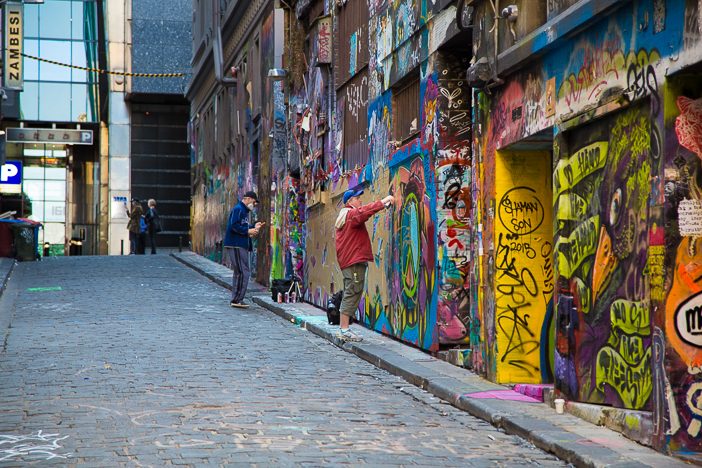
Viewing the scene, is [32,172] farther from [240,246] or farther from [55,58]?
[240,246]

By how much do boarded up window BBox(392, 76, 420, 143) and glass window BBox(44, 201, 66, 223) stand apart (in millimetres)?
38472

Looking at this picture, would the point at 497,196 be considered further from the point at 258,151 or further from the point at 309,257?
the point at 258,151

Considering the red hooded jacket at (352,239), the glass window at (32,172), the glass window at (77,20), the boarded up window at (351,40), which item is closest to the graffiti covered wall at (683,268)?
the red hooded jacket at (352,239)

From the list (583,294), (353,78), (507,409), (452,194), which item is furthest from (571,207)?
(353,78)

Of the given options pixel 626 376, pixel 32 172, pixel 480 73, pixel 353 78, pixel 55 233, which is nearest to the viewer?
pixel 626 376

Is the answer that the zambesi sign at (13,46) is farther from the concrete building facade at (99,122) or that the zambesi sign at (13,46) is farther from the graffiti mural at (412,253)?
the graffiti mural at (412,253)

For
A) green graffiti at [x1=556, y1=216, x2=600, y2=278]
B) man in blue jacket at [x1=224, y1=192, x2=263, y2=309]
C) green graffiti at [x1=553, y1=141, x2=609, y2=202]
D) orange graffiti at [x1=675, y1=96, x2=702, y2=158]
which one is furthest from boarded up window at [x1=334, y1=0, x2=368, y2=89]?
orange graffiti at [x1=675, y1=96, x2=702, y2=158]

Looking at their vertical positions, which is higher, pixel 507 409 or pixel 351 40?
pixel 351 40

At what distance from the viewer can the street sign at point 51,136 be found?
49000mm

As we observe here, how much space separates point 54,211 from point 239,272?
33.4 metres

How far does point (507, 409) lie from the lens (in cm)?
894

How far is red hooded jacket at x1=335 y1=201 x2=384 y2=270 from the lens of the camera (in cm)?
1403

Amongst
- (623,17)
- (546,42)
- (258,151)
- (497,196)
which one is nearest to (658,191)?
(623,17)

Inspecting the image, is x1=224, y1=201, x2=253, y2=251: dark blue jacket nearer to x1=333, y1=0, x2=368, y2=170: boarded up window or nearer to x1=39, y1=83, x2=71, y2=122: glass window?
Answer: x1=333, y1=0, x2=368, y2=170: boarded up window
